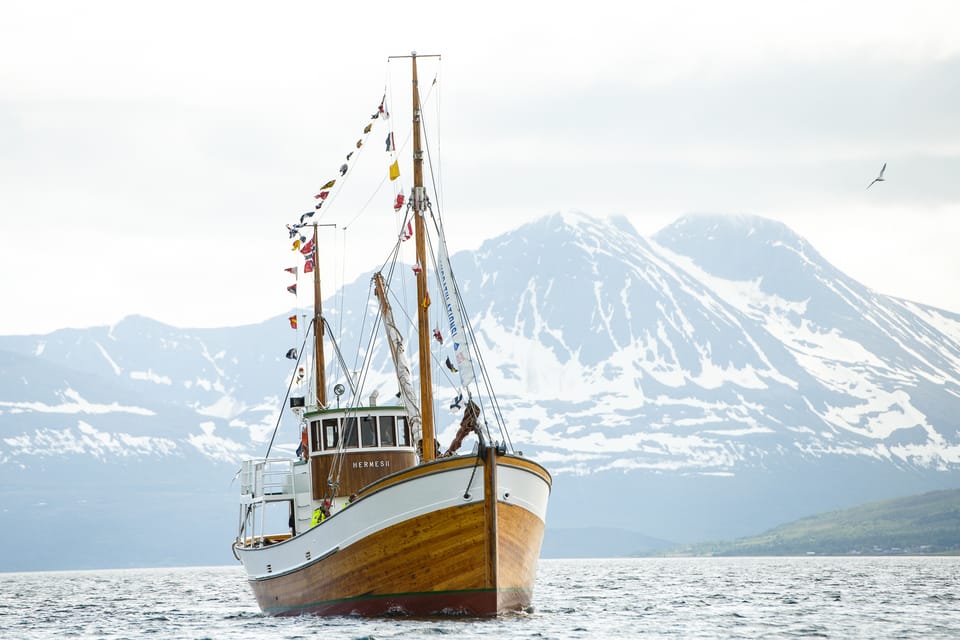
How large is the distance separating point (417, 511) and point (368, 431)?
11.9 meters

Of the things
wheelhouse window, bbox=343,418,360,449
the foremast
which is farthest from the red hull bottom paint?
the foremast

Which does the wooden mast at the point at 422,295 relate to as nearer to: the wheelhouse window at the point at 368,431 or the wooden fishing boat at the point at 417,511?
the wooden fishing boat at the point at 417,511

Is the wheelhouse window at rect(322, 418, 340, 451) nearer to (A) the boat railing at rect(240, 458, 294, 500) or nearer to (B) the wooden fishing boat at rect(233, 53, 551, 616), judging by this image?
(B) the wooden fishing boat at rect(233, 53, 551, 616)

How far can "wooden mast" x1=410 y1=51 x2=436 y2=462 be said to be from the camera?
5659 cm

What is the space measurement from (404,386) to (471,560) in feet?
58.1

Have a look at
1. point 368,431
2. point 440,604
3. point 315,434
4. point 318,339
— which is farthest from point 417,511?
point 318,339

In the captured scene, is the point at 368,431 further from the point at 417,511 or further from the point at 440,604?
the point at 440,604

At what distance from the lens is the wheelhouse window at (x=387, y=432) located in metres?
64.4

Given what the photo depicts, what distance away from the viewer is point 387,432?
212 feet

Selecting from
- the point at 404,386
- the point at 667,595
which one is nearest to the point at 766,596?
the point at 667,595

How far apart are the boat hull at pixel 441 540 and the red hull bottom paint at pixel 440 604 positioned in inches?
1.4

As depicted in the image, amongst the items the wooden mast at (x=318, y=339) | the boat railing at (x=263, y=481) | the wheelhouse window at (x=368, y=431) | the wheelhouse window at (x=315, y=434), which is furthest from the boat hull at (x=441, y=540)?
the wooden mast at (x=318, y=339)

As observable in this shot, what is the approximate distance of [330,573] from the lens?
57.4 metres

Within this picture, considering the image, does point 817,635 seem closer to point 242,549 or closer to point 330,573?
point 330,573
